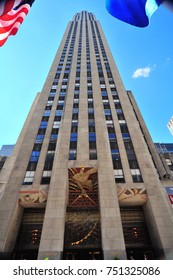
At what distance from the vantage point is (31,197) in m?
24.0

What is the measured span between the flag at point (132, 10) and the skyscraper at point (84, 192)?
802 inches

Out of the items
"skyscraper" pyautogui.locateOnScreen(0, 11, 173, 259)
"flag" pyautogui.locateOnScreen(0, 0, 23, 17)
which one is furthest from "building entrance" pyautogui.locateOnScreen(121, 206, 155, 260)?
"flag" pyautogui.locateOnScreen(0, 0, 23, 17)

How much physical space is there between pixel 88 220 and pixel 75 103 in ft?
90.0

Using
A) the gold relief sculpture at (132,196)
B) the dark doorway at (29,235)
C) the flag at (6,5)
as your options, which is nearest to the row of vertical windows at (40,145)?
the dark doorway at (29,235)

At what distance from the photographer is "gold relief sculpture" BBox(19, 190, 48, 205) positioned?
23891mm

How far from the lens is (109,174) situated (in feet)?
82.4

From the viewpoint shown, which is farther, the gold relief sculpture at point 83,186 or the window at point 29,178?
the gold relief sculpture at point 83,186

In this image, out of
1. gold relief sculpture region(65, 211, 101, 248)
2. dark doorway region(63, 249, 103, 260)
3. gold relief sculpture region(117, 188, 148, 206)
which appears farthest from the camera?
gold relief sculpture region(117, 188, 148, 206)

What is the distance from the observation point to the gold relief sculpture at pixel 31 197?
23.9m

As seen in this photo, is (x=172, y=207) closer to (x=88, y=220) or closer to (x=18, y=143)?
(x=88, y=220)

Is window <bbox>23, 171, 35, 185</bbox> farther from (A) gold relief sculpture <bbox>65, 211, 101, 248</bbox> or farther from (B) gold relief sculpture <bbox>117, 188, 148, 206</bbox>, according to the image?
(B) gold relief sculpture <bbox>117, 188, 148, 206</bbox>

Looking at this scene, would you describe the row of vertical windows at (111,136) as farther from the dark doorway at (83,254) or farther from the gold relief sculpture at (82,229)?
the dark doorway at (83,254)

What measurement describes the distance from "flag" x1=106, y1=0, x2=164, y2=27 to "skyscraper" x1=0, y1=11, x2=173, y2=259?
20.4 meters

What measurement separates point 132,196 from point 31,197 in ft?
50.1
